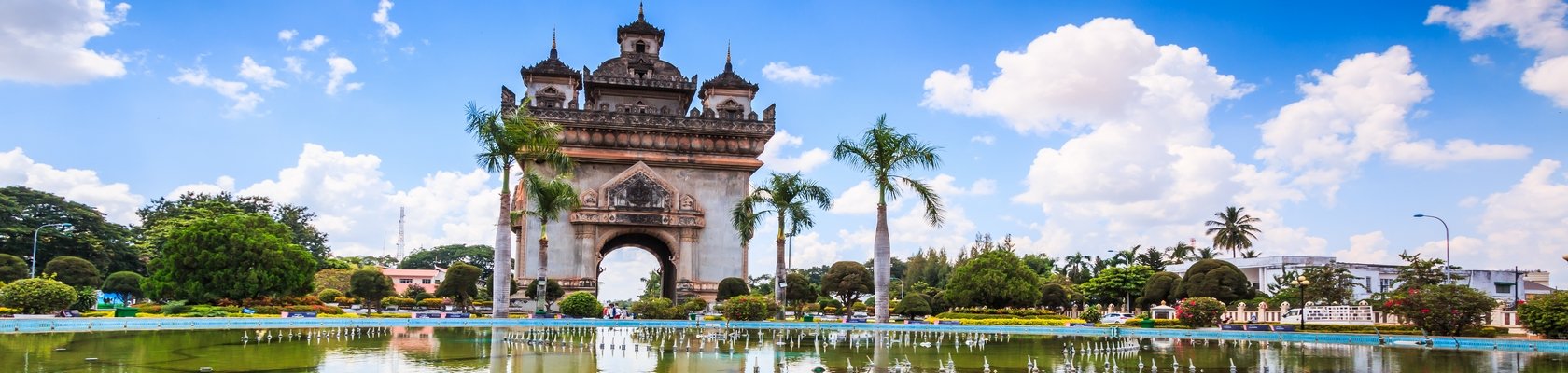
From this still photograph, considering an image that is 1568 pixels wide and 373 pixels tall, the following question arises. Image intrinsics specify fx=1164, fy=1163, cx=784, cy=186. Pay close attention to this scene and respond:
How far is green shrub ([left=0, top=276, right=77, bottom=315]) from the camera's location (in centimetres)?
3706

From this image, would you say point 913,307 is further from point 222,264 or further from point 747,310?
point 222,264

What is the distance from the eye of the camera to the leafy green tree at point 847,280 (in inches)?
2215

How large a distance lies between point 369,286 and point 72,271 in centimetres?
1366

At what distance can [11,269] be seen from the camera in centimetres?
5247

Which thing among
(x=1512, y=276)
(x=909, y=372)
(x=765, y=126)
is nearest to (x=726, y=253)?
(x=765, y=126)

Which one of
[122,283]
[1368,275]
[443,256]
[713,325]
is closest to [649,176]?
[713,325]

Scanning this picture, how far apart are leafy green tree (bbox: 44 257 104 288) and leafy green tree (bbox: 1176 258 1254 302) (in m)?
50.4

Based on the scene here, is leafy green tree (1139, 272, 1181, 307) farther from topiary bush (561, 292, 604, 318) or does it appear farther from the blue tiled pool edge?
topiary bush (561, 292, 604, 318)

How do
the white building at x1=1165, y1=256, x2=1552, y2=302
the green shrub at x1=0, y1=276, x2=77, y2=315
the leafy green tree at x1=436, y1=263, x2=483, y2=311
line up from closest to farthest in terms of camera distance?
1. the green shrub at x1=0, y1=276, x2=77, y2=315
2. the leafy green tree at x1=436, y1=263, x2=483, y2=311
3. the white building at x1=1165, y1=256, x2=1552, y2=302

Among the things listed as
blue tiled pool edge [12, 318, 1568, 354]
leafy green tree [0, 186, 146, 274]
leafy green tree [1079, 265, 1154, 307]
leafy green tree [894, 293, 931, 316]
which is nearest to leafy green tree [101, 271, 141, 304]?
leafy green tree [0, 186, 146, 274]

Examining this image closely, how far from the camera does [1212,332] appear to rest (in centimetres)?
3312

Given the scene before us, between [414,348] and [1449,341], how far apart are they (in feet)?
78.5

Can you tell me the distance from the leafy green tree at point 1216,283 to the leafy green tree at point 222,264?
1468 inches

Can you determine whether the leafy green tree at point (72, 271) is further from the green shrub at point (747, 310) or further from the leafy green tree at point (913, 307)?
the leafy green tree at point (913, 307)
